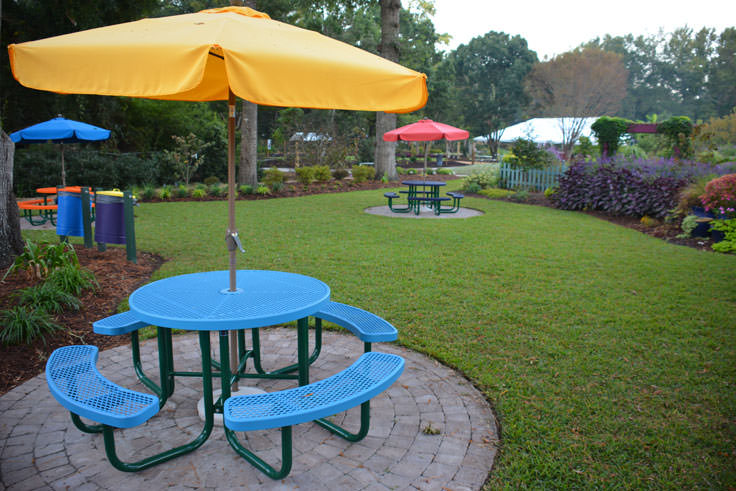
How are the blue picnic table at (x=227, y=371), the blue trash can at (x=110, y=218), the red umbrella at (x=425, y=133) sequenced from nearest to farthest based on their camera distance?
the blue picnic table at (x=227, y=371) < the blue trash can at (x=110, y=218) < the red umbrella at (x=425, y=133)

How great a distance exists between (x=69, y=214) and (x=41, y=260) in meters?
2.57

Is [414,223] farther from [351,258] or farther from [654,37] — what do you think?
[654,37]

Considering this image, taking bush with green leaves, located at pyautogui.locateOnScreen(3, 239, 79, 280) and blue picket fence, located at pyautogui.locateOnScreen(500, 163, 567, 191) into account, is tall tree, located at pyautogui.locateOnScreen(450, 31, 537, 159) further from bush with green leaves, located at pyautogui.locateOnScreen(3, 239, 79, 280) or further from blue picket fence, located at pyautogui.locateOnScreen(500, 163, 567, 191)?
bush with green leaves, located at pyautogui.locateOnScreen(3, 239, 79, 280)

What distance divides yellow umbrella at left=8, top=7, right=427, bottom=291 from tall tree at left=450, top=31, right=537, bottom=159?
166 feet

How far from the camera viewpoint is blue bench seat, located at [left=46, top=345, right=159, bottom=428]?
2334mm

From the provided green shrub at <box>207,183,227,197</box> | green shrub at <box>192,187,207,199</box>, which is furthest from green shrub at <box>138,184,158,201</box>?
green shrub at <box>207,183,227,197</box>

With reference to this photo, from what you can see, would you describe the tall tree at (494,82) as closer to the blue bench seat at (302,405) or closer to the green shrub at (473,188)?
the green shrub at (473,188)

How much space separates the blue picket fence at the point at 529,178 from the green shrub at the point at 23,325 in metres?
15.8

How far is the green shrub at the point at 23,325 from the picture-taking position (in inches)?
160

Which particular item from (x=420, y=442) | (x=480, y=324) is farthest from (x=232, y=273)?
(x=480, y=324)

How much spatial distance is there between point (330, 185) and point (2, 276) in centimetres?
1519

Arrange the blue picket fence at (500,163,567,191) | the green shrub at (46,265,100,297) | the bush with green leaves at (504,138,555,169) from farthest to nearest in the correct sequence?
the bush with green leaves at (504,138,555,169) → the blue picket fence at (500,163,567,191) → the green shrub at (46,265,100,297)

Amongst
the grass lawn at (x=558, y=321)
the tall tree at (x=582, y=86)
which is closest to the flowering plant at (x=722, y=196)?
the grass lawn at (x=558, y=321)

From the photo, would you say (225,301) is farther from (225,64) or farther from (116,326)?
(225,64)
